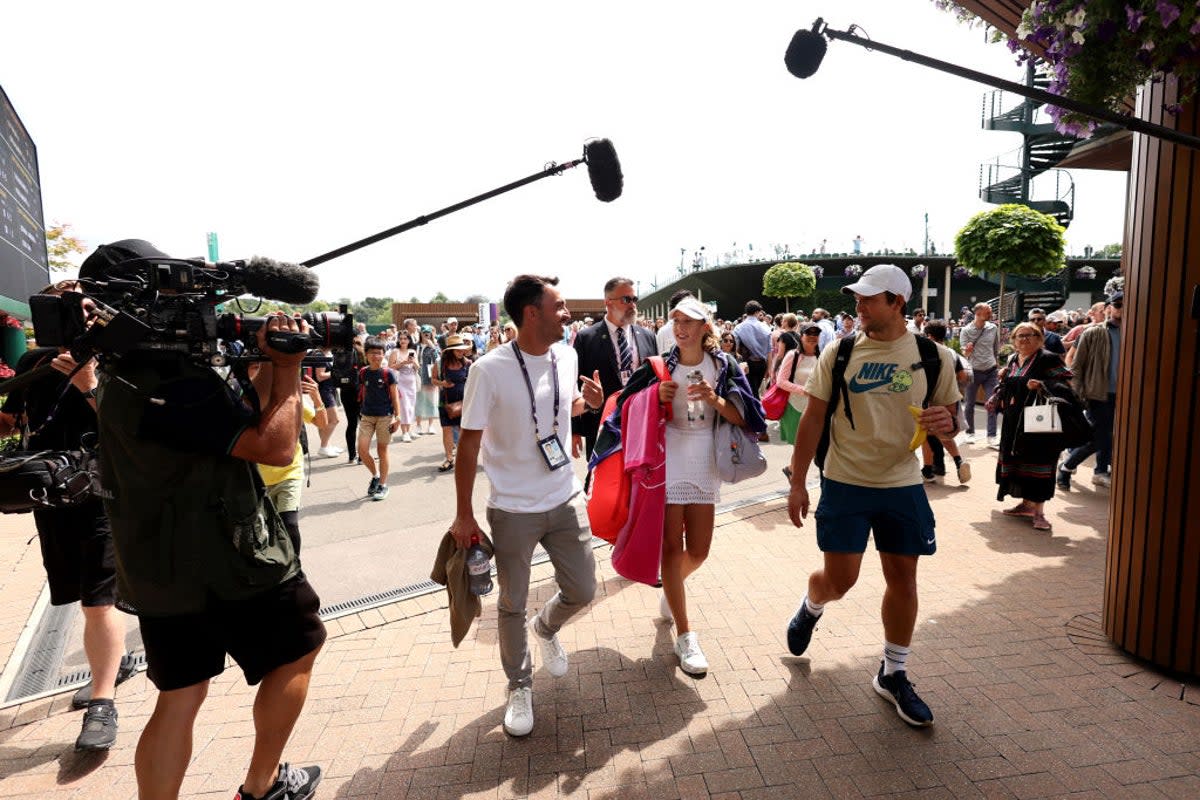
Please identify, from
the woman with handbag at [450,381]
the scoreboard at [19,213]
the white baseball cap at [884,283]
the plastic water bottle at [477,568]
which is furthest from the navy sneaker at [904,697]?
the scoreboard at [19,213]

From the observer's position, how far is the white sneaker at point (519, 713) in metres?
2.90

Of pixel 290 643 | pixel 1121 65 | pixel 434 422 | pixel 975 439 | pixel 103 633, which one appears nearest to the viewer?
pixel 290 643

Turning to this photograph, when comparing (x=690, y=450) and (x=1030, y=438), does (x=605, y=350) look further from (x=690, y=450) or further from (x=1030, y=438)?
(x=1030, y=438)

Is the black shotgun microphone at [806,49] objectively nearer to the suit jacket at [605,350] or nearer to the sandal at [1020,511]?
the suit jacket at [605,350]

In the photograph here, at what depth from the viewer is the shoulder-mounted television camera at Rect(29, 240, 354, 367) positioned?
1748 millimetres

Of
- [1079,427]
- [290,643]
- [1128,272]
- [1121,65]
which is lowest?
[1079,427]

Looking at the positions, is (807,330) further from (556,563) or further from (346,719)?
(346,719)

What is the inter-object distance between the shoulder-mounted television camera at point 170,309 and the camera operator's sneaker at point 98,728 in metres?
2.00

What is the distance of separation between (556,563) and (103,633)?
2123 millimetres

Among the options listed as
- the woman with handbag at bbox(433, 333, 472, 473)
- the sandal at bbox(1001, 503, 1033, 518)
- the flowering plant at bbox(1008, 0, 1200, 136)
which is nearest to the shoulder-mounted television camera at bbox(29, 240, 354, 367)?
the flowering plant at bbox(1008, 0, 1200, 136)

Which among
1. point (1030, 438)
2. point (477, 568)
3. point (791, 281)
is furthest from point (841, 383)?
point (791, 281)

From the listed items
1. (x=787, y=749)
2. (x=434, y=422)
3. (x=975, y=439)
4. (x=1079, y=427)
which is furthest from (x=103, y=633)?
(x=434, y=422)

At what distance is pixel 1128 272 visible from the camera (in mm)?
3451

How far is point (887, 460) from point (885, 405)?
255mm
